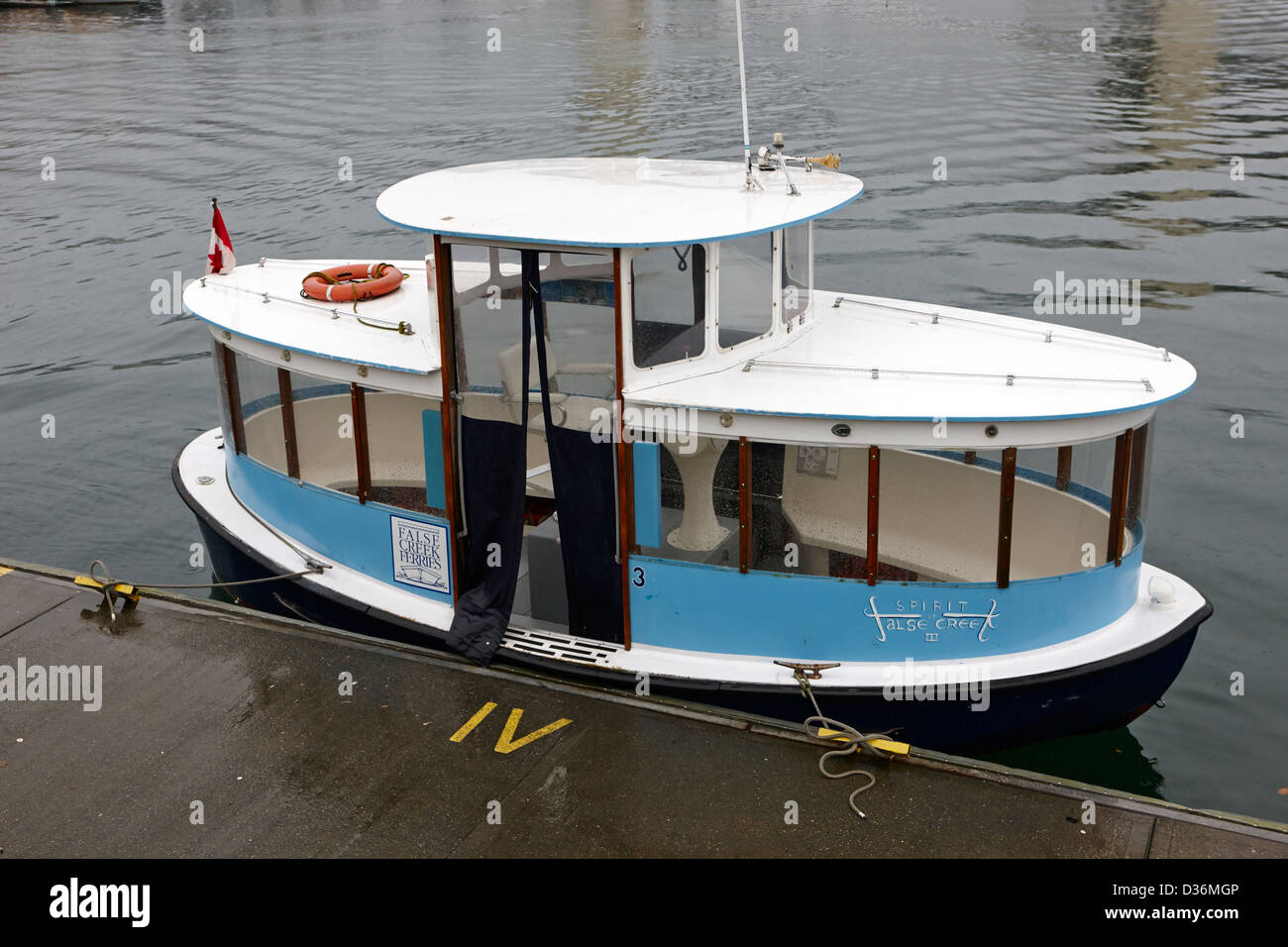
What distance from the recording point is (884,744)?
22.0ft

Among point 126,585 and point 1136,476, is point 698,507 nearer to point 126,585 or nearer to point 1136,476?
point 1136,476

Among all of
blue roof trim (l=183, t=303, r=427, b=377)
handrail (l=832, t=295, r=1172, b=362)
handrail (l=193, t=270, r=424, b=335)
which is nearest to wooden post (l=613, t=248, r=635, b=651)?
blue roof trim (l=183, t=303, r=427, b=377)

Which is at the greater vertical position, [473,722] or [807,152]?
[807,152]

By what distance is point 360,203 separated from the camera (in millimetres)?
23016

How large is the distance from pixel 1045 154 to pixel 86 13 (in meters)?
43.1

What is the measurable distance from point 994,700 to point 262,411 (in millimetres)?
5526

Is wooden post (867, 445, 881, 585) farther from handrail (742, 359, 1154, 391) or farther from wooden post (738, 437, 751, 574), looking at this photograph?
wooden post (738, 437, 751, 574)

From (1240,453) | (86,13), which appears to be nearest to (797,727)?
(1240,453)

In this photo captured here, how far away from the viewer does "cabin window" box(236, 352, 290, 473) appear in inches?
347

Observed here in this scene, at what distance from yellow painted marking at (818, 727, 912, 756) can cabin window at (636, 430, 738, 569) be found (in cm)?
120

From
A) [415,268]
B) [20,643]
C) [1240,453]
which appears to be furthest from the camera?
[1240,453]

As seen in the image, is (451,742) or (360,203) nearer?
(451,742)

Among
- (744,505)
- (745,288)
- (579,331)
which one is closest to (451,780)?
(744,505)
